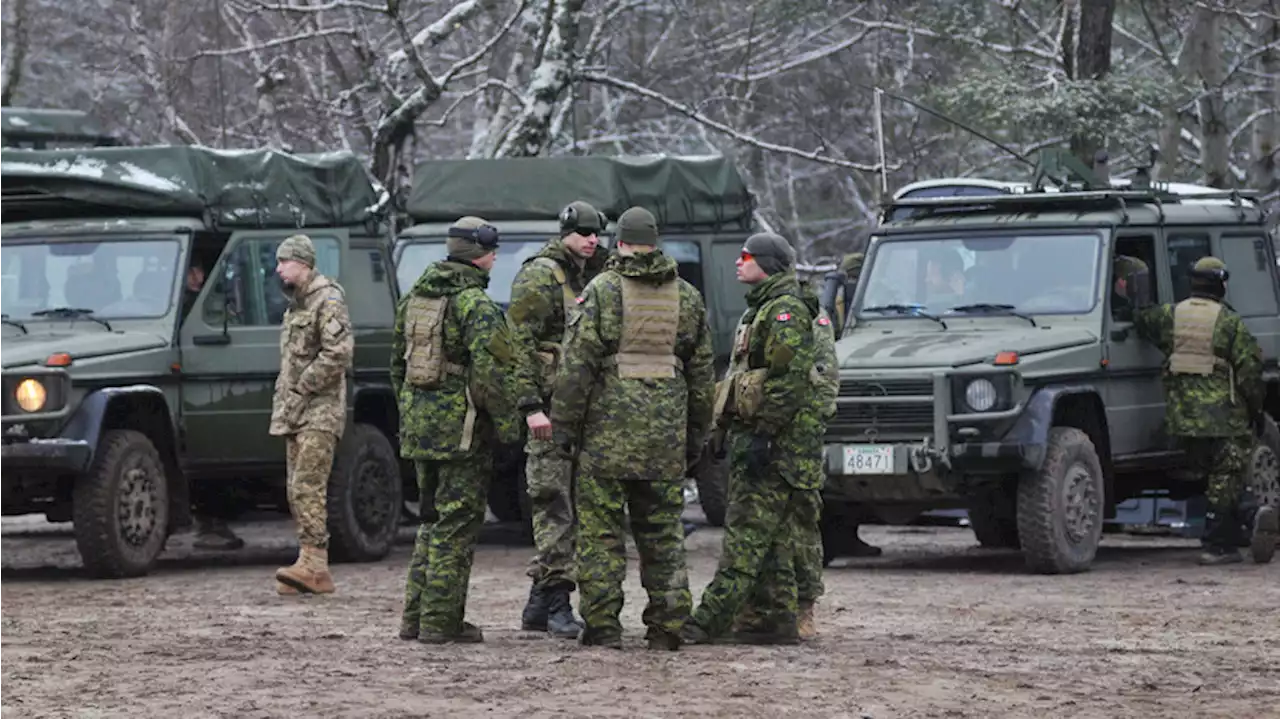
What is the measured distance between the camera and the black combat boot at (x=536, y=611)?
10508 mm

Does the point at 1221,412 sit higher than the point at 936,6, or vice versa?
the point at 936,6

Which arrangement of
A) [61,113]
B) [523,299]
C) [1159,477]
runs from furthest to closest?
[61,113], [1159,477], [523,299]

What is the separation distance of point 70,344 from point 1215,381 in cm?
625

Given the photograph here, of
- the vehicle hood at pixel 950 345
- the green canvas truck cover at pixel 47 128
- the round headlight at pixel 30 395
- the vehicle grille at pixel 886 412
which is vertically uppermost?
the green canvas truck cover at pixel 47 128

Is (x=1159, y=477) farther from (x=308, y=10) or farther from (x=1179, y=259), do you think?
(x=308, y=10)

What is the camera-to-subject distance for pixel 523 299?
1053 cm

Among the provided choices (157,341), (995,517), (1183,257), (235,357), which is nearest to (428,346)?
(157,341)

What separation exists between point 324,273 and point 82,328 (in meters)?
1.65

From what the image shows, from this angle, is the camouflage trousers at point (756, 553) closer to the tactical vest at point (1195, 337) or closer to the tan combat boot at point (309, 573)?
the tan combat boot at point (309, 573)

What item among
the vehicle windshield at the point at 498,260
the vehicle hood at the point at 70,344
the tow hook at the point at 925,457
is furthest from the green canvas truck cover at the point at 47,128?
the tow hook at the point at 925,457

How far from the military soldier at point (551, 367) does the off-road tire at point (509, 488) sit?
4.60 m

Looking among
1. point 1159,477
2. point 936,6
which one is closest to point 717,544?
point 1159,477

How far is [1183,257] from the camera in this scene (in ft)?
48.5

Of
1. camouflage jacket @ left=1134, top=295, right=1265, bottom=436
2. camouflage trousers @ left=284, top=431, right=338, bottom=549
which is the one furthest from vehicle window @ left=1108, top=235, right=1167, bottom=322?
camouflage trousers @ left=284, top=431, right=338, bottom=549
